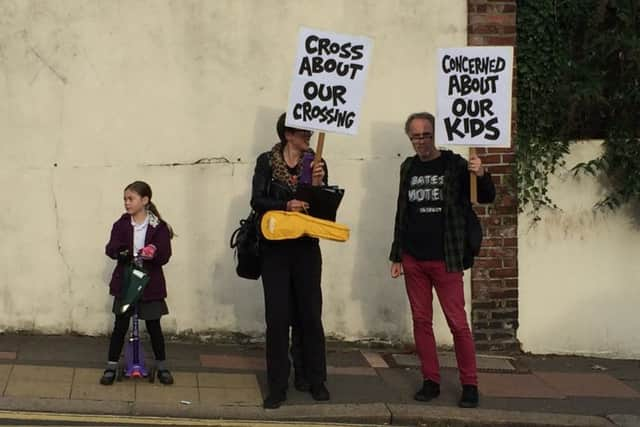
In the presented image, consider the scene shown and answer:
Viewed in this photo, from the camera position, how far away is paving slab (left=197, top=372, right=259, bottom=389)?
6422 millimetres

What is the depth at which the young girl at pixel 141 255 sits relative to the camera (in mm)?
6172

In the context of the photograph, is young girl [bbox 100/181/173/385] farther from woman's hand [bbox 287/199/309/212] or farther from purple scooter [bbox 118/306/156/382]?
woman's hand [bbox 287/199/309/212]

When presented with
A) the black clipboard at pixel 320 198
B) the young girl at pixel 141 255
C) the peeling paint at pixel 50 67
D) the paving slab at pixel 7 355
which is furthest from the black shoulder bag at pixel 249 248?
the peeling paint at pixel 50 67

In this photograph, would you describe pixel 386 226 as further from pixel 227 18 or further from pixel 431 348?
pixel 227 18

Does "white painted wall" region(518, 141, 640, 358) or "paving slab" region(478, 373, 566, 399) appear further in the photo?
"white painted wall" region(518, 141, 640, 358)

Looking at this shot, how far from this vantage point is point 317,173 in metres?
5.88

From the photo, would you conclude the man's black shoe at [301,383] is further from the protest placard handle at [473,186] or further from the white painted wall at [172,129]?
the protest placard handle at [473,186]

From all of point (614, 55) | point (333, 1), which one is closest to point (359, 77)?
point (333, 1)

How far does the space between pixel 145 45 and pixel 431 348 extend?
11.1 ft

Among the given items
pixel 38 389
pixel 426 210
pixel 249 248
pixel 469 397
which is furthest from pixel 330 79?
pixel 38 389

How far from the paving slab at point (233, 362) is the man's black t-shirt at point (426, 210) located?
1.66 metres

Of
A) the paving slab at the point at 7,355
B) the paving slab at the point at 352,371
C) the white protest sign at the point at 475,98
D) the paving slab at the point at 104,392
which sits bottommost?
the paving slab at the point at 104,392

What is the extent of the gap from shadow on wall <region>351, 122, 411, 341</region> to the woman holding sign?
1.69 meters

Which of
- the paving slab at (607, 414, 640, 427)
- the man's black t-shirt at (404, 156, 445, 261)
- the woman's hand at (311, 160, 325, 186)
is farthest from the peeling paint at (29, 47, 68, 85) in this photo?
the paving slab at (607, 414, 640, 427)
